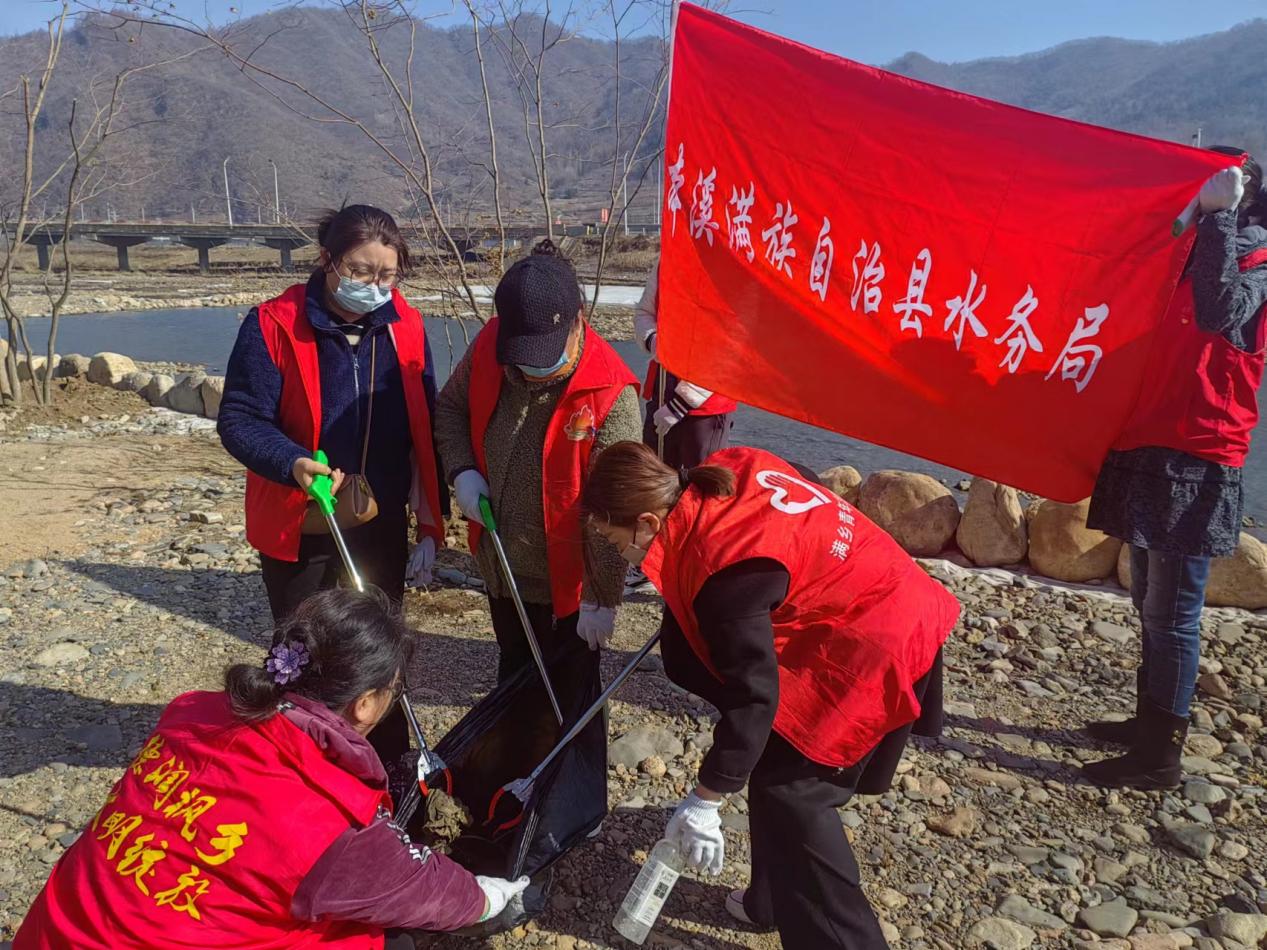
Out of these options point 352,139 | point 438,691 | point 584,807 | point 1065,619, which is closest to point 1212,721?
point 1065,619

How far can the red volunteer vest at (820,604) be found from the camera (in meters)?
1.89

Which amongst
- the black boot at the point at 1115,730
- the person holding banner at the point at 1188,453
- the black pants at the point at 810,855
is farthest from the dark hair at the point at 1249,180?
the black pants at the point at 810,855

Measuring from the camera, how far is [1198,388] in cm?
279

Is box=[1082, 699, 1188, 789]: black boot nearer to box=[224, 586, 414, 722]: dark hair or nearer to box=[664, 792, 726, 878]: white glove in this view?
box=[664, 792, 726, 878]: white glove

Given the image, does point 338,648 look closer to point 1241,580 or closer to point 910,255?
point 910,255

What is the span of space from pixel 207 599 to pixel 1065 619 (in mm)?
3998

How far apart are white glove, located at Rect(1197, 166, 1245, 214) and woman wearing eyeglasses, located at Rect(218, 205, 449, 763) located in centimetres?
219

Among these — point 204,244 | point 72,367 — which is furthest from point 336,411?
point 204,244

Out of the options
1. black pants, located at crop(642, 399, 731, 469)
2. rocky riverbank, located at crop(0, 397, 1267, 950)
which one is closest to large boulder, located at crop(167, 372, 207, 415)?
rocky riverbank, located at crop(0, 397, 1267, 950)

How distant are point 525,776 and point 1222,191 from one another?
2.49 m

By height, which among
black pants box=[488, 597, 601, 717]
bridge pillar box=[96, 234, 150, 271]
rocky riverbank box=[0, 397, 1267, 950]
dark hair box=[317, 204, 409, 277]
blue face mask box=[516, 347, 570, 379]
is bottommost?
bridge pillar box=[96, 234, 150, 271]

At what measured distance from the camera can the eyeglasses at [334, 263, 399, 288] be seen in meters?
2.49

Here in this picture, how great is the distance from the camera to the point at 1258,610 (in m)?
4.44

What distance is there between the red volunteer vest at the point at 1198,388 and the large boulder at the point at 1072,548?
6.53ft
